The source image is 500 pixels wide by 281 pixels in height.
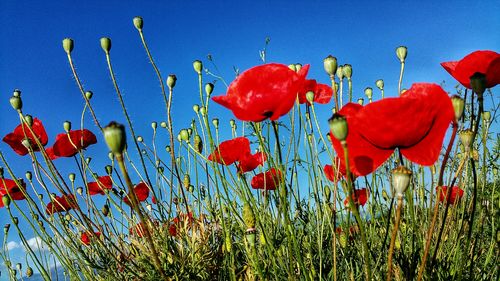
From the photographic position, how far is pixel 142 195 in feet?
8.66

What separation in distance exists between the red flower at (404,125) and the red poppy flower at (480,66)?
472 millimetres

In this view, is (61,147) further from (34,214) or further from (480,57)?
(480,57)

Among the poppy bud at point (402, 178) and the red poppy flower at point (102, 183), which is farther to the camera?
the red poppy flower at point (102, 183)

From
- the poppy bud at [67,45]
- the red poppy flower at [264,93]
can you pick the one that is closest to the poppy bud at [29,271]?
the poppy bud at [67,45]

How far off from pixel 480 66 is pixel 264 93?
0.63 m

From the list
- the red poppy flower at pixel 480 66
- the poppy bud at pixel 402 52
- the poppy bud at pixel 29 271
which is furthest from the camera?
the poppy bud at pixel 29 271

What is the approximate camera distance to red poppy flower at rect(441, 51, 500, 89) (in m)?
1.38

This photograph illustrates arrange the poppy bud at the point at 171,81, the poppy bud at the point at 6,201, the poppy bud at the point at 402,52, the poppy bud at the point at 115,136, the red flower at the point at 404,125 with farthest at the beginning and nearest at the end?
the poppy bud at the point at 6,201 < the poppy bud at the point at 171,81 < the poppy bud at the point at 402,52 < the red flower at the point at 404,125 < the poppy bud at the point at 115,136

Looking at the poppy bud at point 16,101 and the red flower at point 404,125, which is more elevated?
the poppy bud at point 16,101

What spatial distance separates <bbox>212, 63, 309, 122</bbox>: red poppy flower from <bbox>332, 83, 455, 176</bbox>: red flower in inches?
8.8

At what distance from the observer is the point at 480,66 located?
1.38 m

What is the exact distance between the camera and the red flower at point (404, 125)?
92cm

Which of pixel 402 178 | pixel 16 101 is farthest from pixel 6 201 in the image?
pixel 402 178

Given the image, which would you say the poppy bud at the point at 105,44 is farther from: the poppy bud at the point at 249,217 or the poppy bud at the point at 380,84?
the poppy bud at the point at 380,84
